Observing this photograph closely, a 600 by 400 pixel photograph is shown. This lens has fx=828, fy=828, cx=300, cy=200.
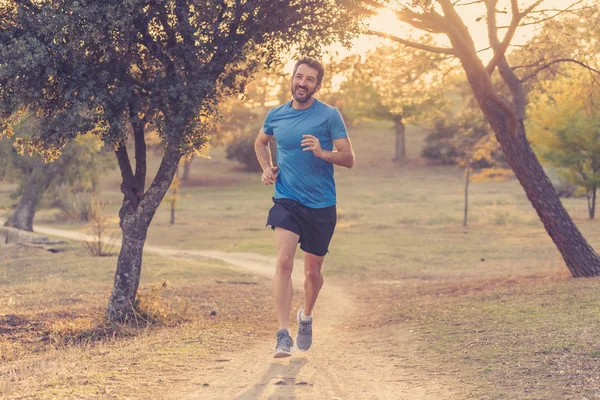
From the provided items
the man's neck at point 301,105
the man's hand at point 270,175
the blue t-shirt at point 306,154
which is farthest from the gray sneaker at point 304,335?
the man's neck at point 301,105

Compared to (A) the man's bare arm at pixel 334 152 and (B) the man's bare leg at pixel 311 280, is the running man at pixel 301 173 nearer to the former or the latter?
(A) the man's bare arm at pixel 334 152

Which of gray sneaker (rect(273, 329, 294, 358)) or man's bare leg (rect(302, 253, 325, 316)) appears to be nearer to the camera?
gray sneaker (rect(273, 329, 294, 358))

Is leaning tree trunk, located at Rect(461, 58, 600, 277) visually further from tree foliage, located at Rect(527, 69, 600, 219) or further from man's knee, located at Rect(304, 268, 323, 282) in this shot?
tree foliage, located at Rect(527, 69, 600, 219)

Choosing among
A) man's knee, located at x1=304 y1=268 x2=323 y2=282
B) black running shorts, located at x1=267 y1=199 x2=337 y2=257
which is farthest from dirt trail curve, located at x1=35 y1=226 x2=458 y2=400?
black running shorts, located at x1=267 y1=199 x2=337 y2=257

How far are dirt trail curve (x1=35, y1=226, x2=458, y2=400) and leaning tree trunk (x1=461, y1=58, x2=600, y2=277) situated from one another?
182 inches

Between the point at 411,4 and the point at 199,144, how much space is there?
3.18 metres

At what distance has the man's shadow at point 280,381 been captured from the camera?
5539 millimetres

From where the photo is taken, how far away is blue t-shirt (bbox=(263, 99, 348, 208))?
22.2 feet

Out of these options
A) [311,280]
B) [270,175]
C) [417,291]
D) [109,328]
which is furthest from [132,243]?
[417,291]

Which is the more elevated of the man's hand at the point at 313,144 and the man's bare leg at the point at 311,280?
the man's hand at the point at 313,144

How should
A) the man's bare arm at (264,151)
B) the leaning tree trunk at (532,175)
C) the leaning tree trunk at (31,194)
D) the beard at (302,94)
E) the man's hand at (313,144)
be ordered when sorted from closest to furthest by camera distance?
the man's hand at (313,144)
the beard at (302,94)
the man's bare arm at (264,151)
the leaning tree trunk at (532,175)
the leaning tree trunk at (31,194)

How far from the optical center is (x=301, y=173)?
681 centimetres

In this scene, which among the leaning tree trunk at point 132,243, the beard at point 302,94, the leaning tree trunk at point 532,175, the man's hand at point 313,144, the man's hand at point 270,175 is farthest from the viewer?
the leaning tree trunk at point 532,175

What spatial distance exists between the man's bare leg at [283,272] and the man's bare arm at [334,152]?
2.34ft
